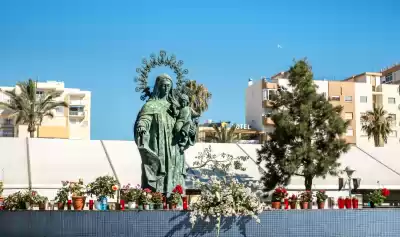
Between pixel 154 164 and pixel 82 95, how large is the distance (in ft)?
206

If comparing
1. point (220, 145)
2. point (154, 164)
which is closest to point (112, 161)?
point (220, 145)

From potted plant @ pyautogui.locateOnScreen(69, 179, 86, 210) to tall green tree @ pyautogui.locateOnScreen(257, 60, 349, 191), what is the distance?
15980mm

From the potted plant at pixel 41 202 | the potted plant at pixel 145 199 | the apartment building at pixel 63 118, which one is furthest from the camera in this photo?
the apartment building at pixel 63 118

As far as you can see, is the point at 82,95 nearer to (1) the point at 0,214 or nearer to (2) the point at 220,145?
(2) the point at 220,145

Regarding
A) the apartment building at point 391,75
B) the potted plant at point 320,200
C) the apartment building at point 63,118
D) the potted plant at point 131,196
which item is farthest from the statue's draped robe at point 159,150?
the apartment building at point 391,75

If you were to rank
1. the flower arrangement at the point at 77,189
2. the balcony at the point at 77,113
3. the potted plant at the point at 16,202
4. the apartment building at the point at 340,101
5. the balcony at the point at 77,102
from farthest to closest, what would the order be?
the balcony at the point at 77,102 < the balcony at the point at 77,113 < the apartment building at the point at 340,101 < the potted plant at the point at 16,202 < the flower arrangement at the point at 77,189

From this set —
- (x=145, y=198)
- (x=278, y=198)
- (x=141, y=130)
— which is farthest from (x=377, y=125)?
(x=145, y=198)

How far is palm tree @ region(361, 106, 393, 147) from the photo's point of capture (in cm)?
6656

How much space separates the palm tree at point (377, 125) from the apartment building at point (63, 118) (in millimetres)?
30189

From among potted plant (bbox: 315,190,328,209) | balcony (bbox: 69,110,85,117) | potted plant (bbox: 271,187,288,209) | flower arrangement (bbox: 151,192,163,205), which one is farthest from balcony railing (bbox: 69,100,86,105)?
potted plant (bbox: 315,190,328,209)

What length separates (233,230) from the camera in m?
12.9

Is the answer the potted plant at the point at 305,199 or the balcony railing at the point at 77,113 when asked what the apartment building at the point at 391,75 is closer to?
the balcony railing at the point at 77,113

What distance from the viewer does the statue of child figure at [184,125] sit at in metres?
16.8

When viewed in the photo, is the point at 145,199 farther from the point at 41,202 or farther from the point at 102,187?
the point at 41,202
